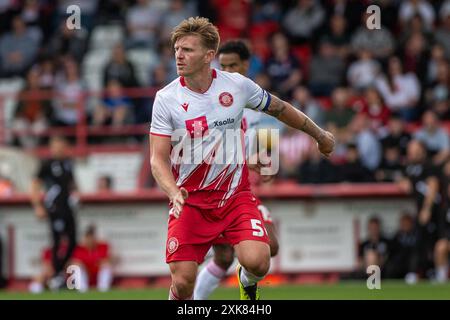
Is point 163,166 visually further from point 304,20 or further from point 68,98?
point 304,20

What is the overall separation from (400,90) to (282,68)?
2.24 meters

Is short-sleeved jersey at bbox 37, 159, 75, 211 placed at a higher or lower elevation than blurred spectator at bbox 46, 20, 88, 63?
lower

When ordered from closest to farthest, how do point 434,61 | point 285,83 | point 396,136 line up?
1. point 396,136
2. point 434,61
3. point 285,83

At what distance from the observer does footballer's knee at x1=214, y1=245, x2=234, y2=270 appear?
35.5ft

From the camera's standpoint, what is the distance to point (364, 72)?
20.2 metres

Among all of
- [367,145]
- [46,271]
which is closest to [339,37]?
[367,145]

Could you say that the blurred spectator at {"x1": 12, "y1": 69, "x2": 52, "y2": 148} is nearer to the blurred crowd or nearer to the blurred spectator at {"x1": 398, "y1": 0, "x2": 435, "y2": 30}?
the blurred crowd

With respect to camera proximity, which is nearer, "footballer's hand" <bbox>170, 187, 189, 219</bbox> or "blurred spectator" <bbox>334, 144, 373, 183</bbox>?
"footballer's hand" <bbox>170, 187, 189, 219</bbox>

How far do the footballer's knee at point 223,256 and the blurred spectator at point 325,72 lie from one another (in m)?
10.0

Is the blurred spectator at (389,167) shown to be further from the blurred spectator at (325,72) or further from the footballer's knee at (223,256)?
the footballer's knee at (223,256)

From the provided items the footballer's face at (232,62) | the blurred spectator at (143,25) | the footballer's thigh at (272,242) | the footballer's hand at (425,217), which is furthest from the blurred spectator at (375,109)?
the footballer's thigh at (272,242)

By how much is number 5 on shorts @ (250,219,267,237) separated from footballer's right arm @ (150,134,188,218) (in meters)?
0.89

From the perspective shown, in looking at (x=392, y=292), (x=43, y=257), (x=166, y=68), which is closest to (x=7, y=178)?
(x=43, y=257)

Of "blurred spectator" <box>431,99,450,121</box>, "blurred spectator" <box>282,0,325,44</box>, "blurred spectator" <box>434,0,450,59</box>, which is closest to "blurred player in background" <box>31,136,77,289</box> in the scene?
"blurred spectator" <box>282,0,325,44</box>
